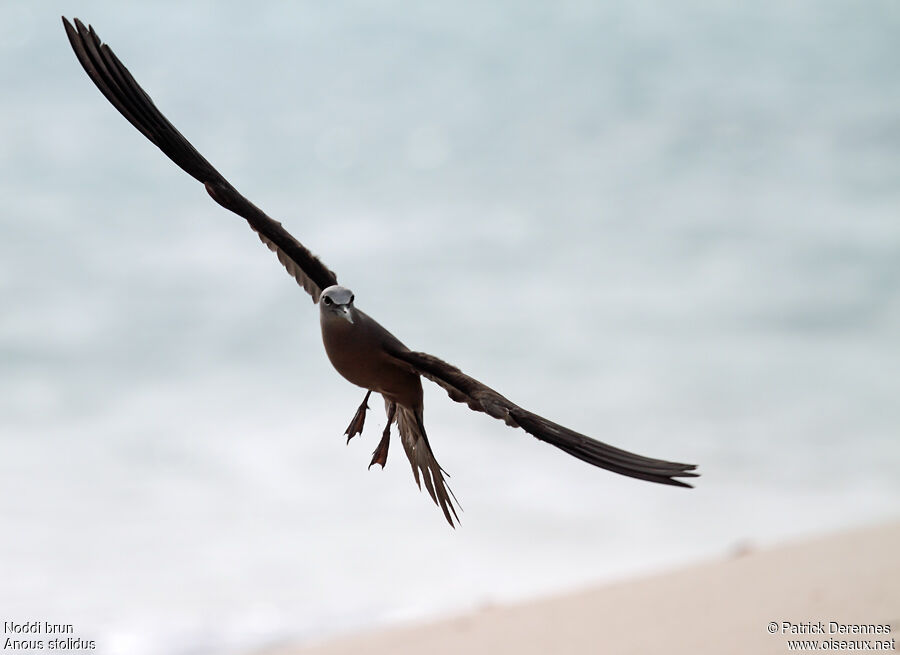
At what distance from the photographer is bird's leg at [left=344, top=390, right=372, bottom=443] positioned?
5.35 m

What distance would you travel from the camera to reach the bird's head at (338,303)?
4.71 metres

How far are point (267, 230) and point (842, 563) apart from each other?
33.5 feet

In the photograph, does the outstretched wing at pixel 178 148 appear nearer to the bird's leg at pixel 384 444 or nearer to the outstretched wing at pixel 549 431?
the bird's leg at pixel 384 444

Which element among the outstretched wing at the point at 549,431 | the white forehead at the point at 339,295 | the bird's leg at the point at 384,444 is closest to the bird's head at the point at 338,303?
the white forehead at the point at 339,295

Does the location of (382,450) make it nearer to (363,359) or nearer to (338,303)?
(363,359)

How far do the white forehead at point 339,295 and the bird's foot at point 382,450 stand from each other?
0.81 meters

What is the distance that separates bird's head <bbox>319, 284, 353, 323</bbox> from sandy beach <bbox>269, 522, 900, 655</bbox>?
22.8 feet

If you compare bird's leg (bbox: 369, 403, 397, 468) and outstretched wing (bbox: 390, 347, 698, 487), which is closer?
outstretched wing (bbox: 390, 347, 698, 487)

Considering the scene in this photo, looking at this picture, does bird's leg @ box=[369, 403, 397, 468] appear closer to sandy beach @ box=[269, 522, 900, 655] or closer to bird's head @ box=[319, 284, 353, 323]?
bird's head @ box=[319, 284, 353, 323]

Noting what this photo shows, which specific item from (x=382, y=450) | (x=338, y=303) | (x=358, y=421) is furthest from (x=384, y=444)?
(x=338, y=303)

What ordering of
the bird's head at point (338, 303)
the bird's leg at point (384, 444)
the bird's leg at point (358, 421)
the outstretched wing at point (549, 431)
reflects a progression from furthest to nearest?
the bird's leg at point (358, 421), the bird's leg at point (384, 444), the bird's head at point (338, 303), the outstretched wing at point (549, 431)

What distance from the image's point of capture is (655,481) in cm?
406

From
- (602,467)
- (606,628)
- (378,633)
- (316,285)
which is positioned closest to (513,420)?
(602,467)

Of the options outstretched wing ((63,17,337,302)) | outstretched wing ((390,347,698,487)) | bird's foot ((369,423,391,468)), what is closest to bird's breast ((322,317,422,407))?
outstretched wing ((390,347,698,487))
